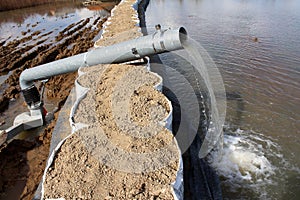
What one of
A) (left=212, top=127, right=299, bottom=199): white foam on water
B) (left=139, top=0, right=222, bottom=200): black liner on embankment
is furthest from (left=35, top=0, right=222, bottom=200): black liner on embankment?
(left=212, top=127, right=299, bottom=199): white foam on water

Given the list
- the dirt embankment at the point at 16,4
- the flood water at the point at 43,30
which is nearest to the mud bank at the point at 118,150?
the flood water at the point at 43,30

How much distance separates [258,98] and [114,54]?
15.1 feet

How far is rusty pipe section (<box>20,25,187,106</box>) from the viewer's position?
13.3 ft

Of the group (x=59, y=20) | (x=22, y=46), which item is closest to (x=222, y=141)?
(x=22, y=46)

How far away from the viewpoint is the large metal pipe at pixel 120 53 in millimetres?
4035

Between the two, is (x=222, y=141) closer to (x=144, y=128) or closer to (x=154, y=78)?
(x=154, y=78)

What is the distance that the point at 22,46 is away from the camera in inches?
543

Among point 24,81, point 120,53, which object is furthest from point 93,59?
point 24,81

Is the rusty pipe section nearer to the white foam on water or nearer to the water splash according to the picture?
the water splash

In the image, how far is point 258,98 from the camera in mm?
7328

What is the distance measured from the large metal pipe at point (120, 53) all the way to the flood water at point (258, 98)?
2.77 meters

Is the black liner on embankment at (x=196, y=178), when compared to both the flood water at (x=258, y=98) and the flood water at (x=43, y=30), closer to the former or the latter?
the flood water at (x=258, y=98)

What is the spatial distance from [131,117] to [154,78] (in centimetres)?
133

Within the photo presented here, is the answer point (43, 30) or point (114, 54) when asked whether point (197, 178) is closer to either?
point (114, 54)
